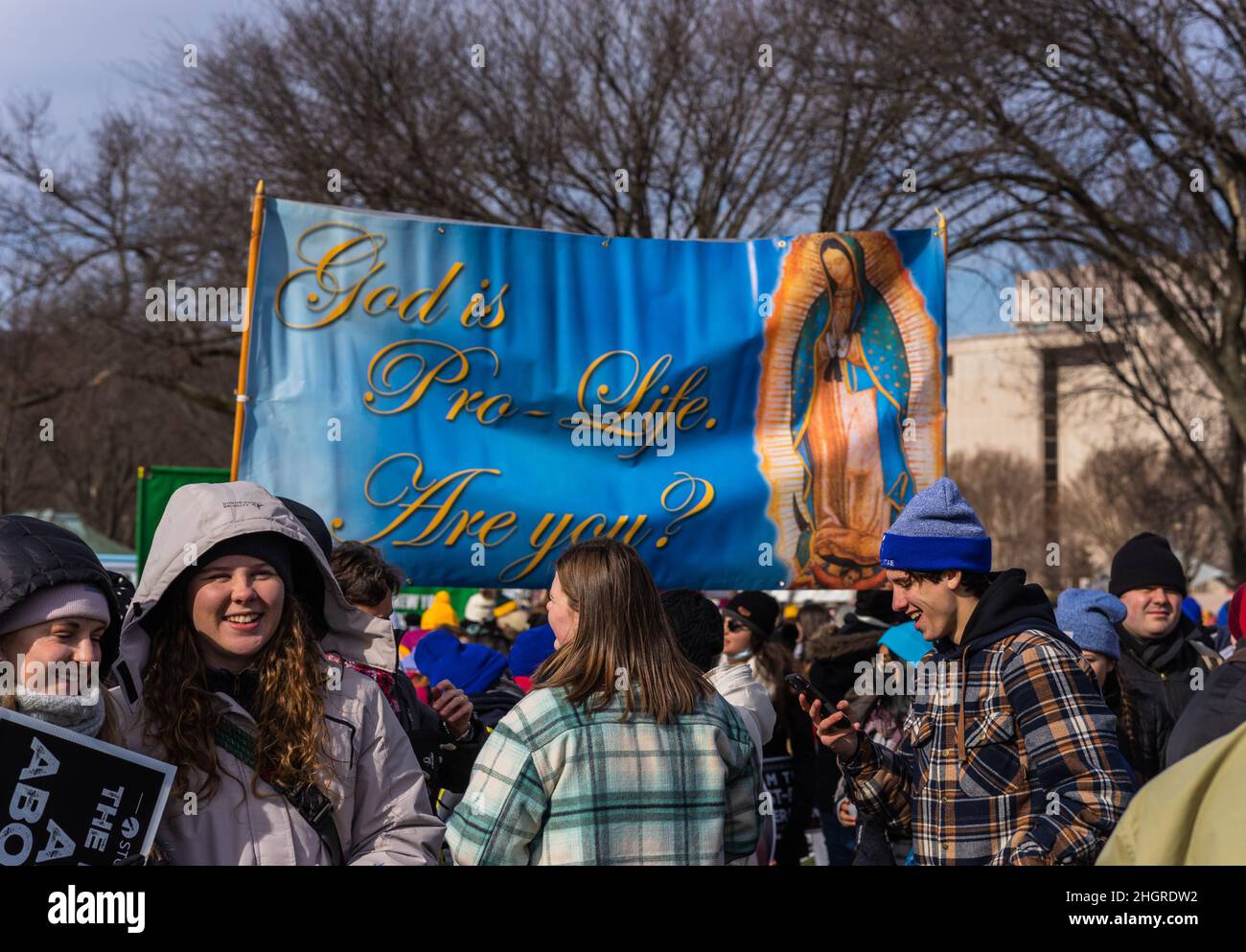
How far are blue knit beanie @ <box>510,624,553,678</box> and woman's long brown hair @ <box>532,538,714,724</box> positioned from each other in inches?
92.0

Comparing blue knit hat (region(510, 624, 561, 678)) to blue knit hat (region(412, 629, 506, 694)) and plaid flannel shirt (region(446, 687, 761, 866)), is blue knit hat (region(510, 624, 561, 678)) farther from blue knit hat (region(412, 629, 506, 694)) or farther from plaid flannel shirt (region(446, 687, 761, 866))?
plaid flannel shirt (region(446, 687, 761, 866))

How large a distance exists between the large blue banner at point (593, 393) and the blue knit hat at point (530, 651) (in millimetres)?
378

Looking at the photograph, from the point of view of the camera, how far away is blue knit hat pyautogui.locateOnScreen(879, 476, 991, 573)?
3619 mm

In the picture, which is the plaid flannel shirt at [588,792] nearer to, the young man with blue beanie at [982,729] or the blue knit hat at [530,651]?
the young man with blue beanie at [982,729]

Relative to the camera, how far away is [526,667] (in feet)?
18.8

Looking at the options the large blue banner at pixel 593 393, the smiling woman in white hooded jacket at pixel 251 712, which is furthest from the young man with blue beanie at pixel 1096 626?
the smiling woman in white hooded jacket at pixel 251 712

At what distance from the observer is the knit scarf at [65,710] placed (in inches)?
97.7

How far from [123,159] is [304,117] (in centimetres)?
412

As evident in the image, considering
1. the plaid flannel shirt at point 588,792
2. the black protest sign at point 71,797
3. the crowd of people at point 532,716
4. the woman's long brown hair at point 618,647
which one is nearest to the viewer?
the black protest sign at point 71,797

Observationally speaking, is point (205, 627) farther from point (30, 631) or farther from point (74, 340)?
point (74, 340)

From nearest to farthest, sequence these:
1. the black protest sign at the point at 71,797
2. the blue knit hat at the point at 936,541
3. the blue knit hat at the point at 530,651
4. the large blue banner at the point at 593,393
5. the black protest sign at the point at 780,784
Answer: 1. the black protest sign at the point at 71,797
2. the blue knit hat at the point at 936,541
3. the large blue banner at the point at 593,393
4. the blue knit hat at the point at 530,651
5. the black protest sign at the point at 780,784

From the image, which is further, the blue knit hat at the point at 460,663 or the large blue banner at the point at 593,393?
the large blue banner at the point at 593,393

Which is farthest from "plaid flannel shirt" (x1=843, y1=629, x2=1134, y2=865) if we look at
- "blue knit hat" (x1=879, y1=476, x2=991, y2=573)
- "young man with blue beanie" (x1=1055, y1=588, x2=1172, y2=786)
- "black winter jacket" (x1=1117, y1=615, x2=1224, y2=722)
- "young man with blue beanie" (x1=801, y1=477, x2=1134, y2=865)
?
"black winter jacket" (x1=1117, y1=615, x2=1224, y2=722)
